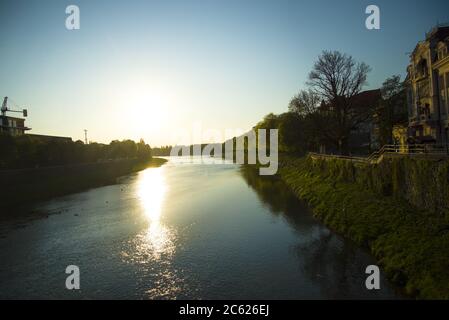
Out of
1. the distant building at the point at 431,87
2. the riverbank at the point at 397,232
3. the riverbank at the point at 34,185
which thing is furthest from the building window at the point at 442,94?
the riverbank at the point at 34,185

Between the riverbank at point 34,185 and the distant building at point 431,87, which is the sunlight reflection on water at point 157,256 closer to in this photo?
the riverbank at point 34,185

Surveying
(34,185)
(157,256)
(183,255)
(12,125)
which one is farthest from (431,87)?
(12,125)

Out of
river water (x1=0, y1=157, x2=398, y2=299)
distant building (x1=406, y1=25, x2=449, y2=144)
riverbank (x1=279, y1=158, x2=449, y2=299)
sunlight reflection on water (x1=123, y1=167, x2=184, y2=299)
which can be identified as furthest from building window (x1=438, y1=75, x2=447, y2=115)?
sunlight reflection on water (x1=123, y1=167, x2=184, y2=299)

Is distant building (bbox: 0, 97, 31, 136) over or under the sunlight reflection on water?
over

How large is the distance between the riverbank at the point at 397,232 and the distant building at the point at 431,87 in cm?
1179

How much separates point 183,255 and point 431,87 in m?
35.2

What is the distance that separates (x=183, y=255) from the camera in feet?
71.4

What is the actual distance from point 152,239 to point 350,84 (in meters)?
38.9

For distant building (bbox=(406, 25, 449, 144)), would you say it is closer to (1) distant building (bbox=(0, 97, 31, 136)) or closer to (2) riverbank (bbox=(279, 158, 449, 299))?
(2) riverbank (bbox=(279, 158, 449, 299))

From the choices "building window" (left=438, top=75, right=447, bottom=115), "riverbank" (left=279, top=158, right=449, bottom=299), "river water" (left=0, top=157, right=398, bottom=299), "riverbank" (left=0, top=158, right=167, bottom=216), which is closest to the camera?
"riverbank" (left=279, top=158, right=449, bottom=299)

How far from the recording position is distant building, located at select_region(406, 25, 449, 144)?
34.1 metres

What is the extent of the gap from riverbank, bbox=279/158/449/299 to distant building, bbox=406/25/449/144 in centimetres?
1179

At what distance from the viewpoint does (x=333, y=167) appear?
139 ft
